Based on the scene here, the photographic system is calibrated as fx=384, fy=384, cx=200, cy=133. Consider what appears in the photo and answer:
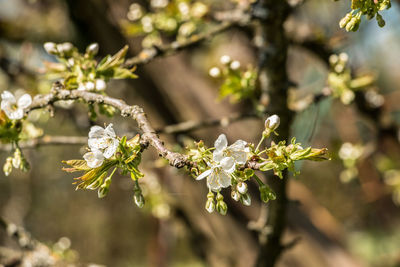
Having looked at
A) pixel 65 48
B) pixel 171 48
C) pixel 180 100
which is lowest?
pixel 180 100

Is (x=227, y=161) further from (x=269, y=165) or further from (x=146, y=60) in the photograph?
(x=146, y=60)

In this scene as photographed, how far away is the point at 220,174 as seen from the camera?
24.9 inches

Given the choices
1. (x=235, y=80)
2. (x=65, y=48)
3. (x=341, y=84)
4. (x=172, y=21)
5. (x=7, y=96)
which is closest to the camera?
(x=7, y=96)

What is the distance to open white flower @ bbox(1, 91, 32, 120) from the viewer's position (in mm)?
824

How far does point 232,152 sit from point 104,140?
0.73ft

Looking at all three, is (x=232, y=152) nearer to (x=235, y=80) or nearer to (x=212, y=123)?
(x=235, y=80)

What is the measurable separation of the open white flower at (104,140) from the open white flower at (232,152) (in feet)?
0.54

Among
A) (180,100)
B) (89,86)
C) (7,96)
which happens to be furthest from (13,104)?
(180,100)

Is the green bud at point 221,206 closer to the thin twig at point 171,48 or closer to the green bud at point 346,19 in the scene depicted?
the green bud at point 346,19

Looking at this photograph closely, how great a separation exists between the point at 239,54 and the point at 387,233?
4053 mm

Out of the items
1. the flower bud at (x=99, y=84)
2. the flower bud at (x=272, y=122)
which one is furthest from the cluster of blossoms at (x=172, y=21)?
the flower bud at (x=272, y=122)

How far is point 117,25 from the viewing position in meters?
2.02

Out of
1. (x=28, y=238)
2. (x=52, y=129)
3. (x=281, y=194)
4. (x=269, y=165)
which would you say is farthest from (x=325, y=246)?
(x=52, y=129)

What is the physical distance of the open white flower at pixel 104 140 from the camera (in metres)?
0.63
